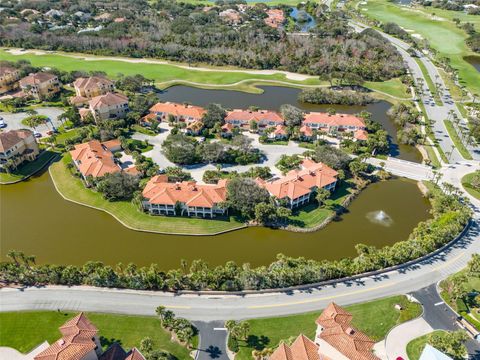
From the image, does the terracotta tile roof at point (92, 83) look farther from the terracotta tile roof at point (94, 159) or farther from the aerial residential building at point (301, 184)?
the aerial residential building at point (301, 184)

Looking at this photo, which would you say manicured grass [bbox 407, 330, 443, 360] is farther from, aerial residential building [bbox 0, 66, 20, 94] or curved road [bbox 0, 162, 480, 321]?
aerial residential building [bbox 0, 66, 20, 94]

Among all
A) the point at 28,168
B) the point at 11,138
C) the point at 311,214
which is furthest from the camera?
the point at 28,168

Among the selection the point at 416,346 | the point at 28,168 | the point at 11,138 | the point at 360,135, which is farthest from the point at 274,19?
the point at 416,346

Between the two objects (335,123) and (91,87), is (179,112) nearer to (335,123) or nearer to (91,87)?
(91,87)

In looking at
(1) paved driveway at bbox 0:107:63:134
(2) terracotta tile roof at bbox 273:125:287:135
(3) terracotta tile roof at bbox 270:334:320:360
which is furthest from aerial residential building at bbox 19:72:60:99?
(3) terracotta tile roof at bbox 270:334:320:360

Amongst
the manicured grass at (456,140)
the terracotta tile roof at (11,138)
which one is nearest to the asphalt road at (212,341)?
the terracotta tile roof at (11,138)

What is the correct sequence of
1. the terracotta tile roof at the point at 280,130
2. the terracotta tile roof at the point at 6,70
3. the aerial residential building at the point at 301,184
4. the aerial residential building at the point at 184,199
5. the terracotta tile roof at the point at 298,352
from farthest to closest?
1. the terracotta tile roof at the point at 6,70
2. the terracotta tile roof at the point at 280,130
3. the aerial residential building at the point at 301,184
4. the aerial residential building at the point at 184,199
5. the terracotta tile roof at the point at 298,352
